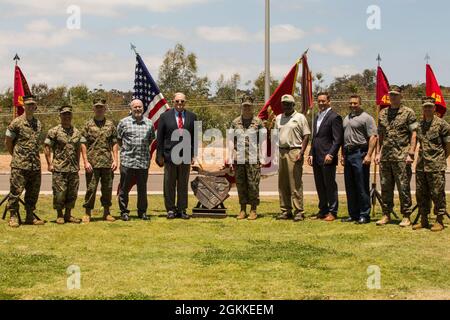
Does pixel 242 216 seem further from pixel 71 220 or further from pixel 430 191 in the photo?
pixel 430 191

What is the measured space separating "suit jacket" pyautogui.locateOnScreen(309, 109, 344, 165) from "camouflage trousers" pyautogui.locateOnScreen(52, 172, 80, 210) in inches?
159

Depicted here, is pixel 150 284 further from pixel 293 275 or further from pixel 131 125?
pixel 131 125

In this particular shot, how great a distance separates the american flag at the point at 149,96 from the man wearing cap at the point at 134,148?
1.72 m

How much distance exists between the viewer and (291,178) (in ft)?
35.8

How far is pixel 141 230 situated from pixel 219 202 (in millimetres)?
2077

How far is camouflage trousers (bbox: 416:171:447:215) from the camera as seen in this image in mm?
9680

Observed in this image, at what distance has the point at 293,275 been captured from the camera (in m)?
7.04

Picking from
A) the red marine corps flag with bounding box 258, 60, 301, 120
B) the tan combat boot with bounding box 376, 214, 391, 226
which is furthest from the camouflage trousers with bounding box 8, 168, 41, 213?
the tan combat boot with bounding box 376, 214, 391, 226

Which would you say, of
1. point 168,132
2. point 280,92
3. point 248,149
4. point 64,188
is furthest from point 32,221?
point 280,92

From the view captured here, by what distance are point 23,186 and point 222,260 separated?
4.12 metres

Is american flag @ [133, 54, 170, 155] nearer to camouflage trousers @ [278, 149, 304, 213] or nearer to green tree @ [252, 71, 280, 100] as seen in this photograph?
camouflage trousers @ [278, 149, 304, 213]

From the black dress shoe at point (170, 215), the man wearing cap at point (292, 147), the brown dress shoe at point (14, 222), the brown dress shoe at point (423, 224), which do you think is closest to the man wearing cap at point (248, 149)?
the man wearing cap at point (292, 147)

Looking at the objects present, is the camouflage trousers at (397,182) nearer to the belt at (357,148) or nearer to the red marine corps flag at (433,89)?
the belt at (357,148)
